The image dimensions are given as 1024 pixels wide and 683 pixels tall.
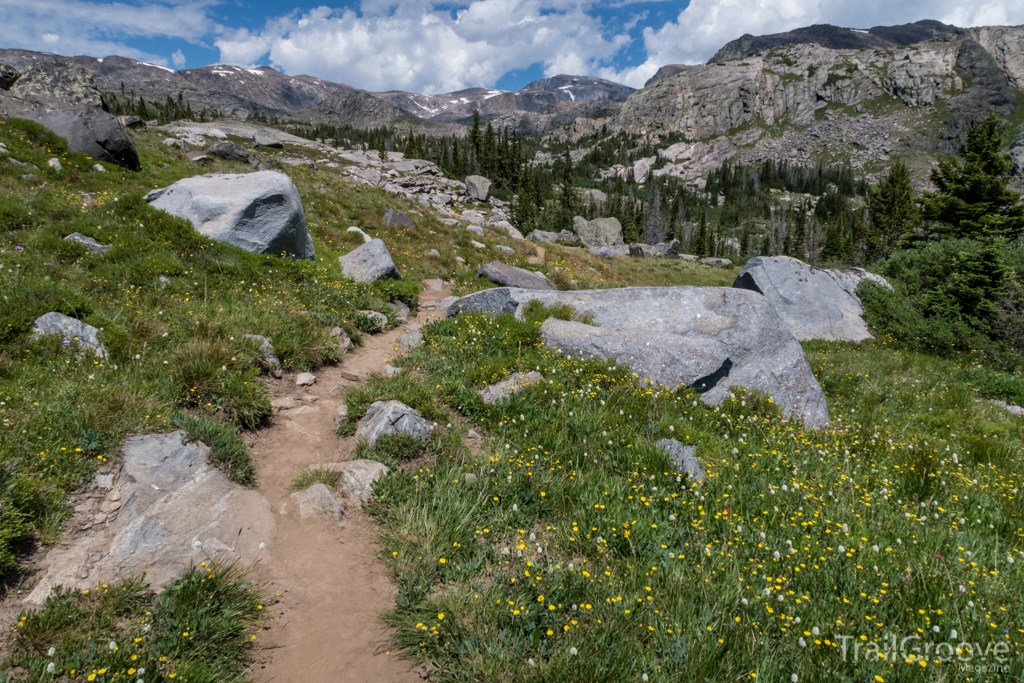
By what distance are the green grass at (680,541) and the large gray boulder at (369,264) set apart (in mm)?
6612

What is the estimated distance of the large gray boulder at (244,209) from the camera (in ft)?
40.8

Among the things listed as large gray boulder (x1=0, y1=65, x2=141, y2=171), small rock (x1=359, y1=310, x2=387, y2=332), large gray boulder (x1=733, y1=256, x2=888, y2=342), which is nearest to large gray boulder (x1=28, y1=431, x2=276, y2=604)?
small rock (x1=359, y1=310, x2=387, y2=332)

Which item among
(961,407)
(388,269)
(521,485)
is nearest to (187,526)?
(521,485)

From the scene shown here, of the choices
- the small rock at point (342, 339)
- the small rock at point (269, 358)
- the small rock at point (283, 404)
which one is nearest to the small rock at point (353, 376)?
the small rock at point (342, 339)

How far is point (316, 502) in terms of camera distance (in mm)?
5320


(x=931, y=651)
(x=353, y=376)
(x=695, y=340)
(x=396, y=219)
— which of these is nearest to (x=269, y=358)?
(x=353, y=376)

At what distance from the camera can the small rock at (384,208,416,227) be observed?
21641 mm

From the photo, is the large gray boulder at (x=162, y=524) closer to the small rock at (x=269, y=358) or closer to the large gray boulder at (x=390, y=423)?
the large gray boulder at (x=390, y=423)

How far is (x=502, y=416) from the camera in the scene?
24.2 ft

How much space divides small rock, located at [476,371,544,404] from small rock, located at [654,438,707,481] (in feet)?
7.71

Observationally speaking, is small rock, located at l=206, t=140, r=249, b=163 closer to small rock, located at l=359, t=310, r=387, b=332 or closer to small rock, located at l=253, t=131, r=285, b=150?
small rock, located at l=359, t=310, r=387, b=332

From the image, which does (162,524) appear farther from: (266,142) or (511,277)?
(266,142)

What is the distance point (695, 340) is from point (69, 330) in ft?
34.8

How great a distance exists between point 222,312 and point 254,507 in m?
5.12
